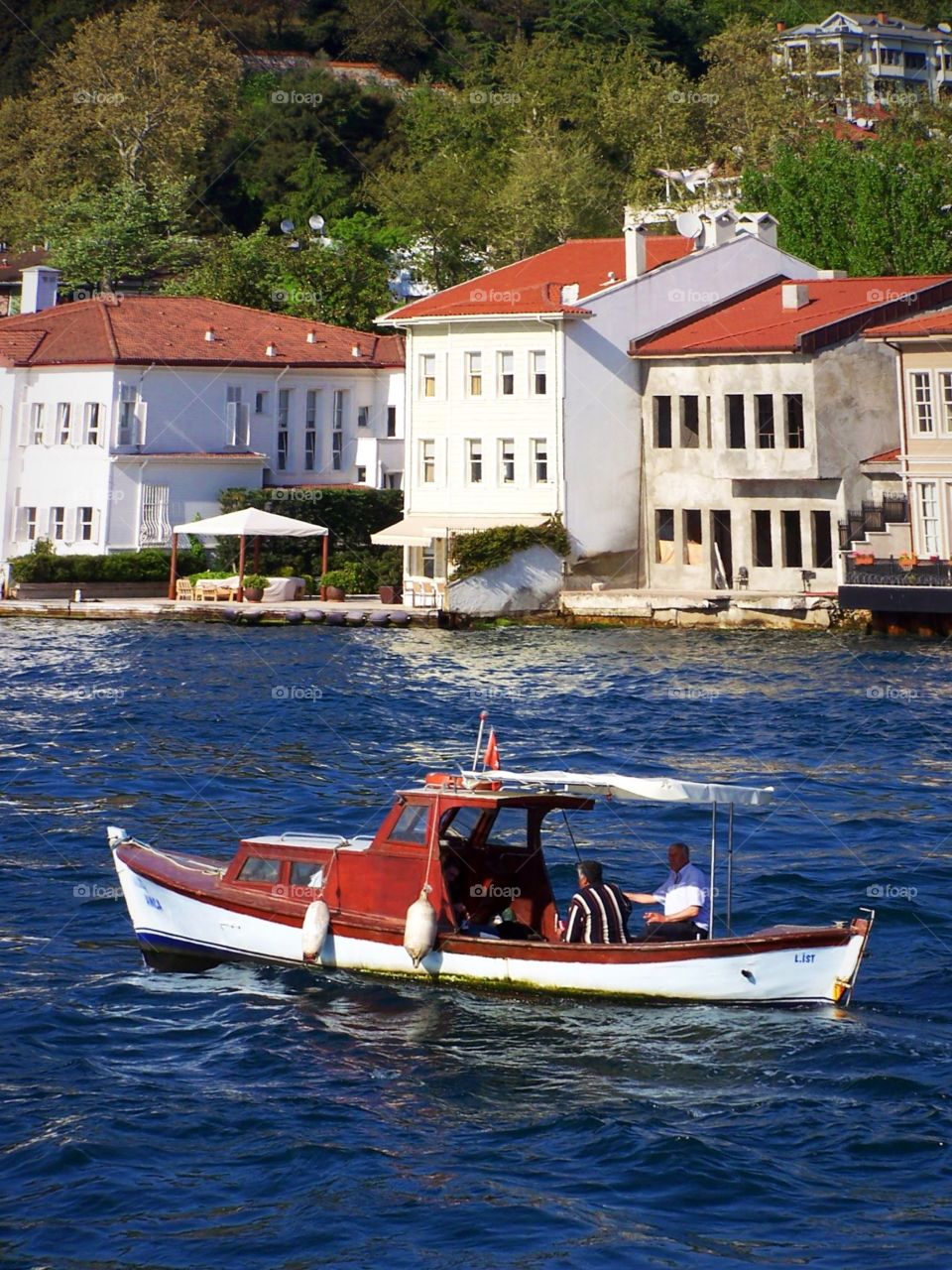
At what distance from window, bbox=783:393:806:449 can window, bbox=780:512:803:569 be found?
1.99 meters

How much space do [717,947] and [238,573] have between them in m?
39.5

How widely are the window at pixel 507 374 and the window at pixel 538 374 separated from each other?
613 mm

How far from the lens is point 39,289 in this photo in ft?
225

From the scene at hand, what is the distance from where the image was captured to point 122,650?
44.8m

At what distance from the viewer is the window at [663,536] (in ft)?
185

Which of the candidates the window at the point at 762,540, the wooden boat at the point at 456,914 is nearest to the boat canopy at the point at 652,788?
the wooden boat at the point at 456,914

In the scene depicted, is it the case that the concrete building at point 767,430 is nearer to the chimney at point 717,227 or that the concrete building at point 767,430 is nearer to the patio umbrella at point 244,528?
the chimney at point 717,227

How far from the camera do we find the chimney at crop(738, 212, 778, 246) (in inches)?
2354

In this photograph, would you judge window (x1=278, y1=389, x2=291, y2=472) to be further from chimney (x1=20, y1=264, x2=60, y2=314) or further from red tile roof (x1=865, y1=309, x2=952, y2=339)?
red tile roof (x1=865, y1=309, x2=952, y2=339)

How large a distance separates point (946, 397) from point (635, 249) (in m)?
11.5

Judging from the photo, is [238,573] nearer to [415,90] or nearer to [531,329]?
[531,329]

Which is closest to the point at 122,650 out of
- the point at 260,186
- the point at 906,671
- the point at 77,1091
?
the point at 906,671

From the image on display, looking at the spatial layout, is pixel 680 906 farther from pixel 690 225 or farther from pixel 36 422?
pixel 36 422

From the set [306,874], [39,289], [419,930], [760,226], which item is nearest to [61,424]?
[39,289]
